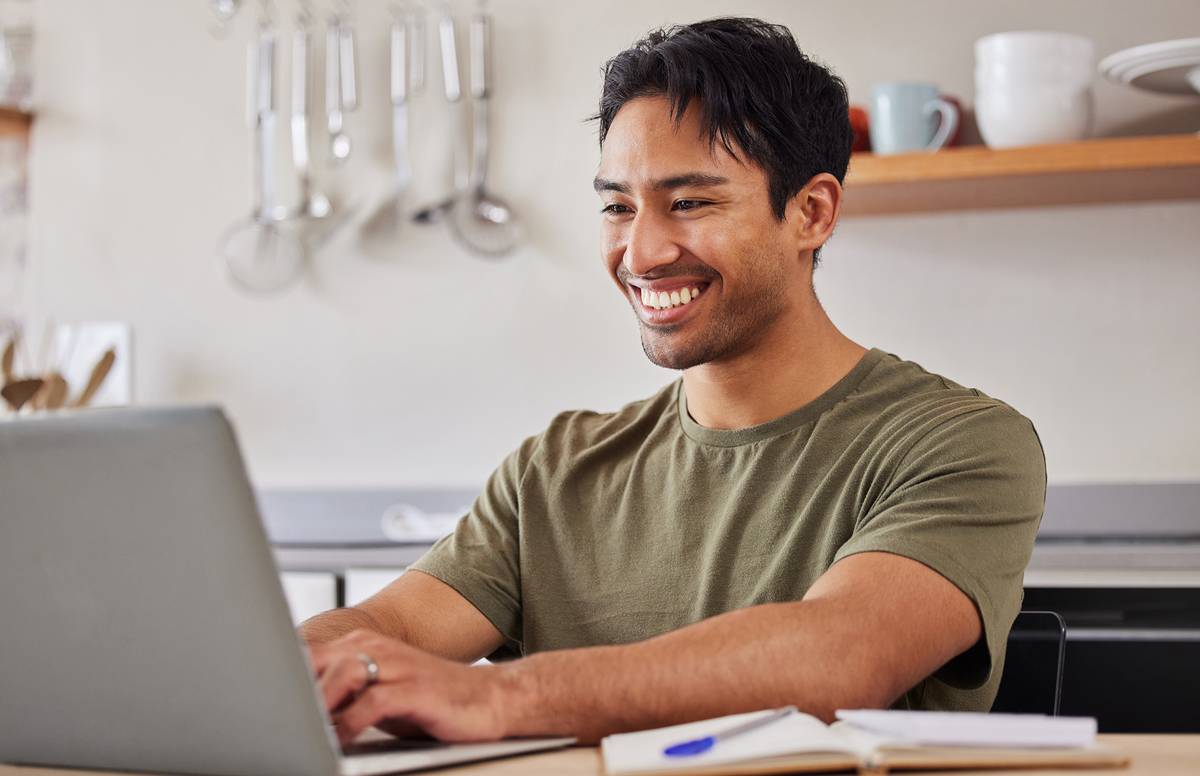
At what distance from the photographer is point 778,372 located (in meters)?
1.15

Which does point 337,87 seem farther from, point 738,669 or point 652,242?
point 738,669

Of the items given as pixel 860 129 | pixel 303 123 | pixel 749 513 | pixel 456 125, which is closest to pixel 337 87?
pixel 303 123

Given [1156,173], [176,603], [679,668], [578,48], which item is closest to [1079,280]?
[1156,173]

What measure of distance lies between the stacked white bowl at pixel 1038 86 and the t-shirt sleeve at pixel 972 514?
998 millimetres

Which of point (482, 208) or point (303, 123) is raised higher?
point (303, 123)

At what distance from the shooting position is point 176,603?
53cm

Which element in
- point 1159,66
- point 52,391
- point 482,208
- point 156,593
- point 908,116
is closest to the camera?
point 156,593

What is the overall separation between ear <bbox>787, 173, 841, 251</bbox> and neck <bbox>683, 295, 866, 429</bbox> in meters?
0.08

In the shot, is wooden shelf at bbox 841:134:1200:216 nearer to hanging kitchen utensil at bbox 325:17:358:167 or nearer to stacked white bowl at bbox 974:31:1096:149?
stacked white bowl at bbox 974:31:1096:149

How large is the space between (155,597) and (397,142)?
1.91 metres

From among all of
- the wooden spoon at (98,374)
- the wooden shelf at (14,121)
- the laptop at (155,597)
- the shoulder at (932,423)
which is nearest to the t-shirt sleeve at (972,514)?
the shoulder at (932,423)

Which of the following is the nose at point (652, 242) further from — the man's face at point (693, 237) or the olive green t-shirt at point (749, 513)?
Result: the olive green t-shirt at point (749, 513)

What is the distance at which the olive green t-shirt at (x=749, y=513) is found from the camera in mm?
886

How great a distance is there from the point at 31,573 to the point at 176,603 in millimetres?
88
